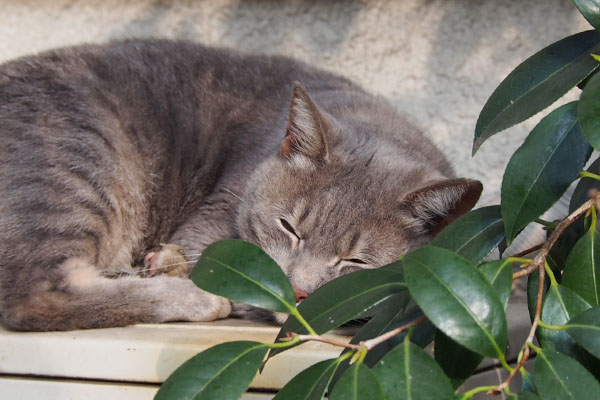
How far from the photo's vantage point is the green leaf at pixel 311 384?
0.80 m

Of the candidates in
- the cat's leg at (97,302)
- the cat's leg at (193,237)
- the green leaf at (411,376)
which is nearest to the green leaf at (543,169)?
the green leaf at (411,376)

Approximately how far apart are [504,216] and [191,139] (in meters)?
1.30

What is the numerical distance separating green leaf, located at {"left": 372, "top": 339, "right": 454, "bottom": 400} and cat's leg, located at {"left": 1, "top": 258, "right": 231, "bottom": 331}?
3.07 feet

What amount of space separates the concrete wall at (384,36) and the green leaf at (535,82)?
153 centimetres

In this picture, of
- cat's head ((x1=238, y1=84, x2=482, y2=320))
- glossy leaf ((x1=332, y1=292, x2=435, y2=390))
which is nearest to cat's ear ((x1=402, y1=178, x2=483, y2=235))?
cat's head ((x1=238, y1=84, x2=482, y2=320))

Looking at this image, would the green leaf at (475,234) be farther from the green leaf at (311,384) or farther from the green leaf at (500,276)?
the green leaf at (311,384)

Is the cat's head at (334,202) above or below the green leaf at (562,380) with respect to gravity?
below

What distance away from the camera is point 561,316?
0.88 meters

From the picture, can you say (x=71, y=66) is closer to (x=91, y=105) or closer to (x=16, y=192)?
(x=91, y=105)

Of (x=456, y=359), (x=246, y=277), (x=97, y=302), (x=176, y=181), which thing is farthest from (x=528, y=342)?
(x=176, y=181)

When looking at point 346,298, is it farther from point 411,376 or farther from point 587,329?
point 587,329

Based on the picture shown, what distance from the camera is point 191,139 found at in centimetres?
203

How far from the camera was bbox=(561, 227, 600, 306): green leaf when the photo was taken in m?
0.90

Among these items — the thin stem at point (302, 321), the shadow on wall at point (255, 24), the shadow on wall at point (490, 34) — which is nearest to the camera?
the thin stem at point (302, 321)
